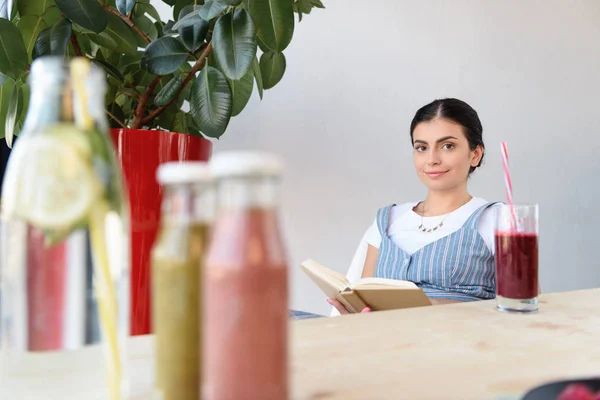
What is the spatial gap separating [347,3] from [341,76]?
332 millimetres

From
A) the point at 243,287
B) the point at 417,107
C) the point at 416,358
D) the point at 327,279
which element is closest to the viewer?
the point at 243,287

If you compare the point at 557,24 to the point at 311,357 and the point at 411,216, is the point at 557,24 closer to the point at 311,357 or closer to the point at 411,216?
the point at 411,216

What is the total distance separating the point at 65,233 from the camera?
1.02ft

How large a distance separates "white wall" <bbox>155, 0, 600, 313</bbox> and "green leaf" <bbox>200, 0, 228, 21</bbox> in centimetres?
108

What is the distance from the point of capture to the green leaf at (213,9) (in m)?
1.28

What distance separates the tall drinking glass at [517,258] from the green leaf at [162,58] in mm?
919

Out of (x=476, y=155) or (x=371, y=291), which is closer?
(x=371, y=291)

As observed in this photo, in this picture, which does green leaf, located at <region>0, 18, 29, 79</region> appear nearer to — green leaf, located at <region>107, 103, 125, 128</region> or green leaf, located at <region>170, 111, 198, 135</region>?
green leaf, located at <region>107, 103, 125, 128</region>

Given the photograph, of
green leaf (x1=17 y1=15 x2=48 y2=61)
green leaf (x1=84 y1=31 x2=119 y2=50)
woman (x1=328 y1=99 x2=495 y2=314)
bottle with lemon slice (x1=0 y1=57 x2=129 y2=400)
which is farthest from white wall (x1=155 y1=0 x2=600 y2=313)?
bottle with lemon slice (x1=0 y1=57 x2=129 y2=400)

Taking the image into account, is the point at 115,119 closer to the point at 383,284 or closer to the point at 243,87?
the point at 243,87

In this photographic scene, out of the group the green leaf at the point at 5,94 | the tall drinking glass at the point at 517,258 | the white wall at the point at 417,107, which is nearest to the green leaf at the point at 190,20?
the green leaf at the point at 5,94

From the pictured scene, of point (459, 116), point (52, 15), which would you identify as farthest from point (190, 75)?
point (459, 116)

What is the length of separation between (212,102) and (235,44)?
0.19 meters

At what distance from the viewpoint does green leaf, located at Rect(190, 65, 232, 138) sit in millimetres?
1460
